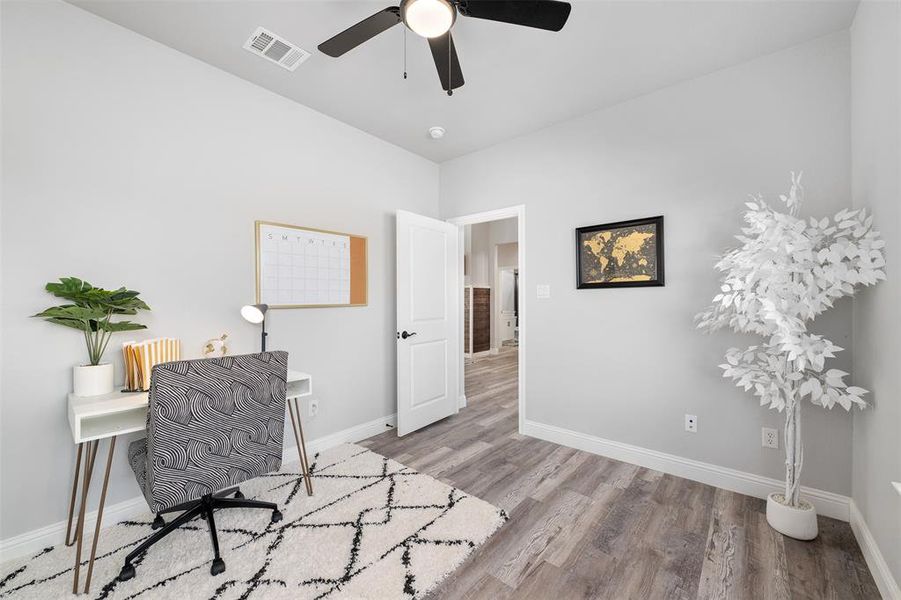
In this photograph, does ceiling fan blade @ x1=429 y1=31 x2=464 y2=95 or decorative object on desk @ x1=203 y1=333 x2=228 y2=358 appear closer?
ceiling fan blade @ x1=429 y1=31 x2=464 y2=95

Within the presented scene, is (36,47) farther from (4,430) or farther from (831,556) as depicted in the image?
(831,556)

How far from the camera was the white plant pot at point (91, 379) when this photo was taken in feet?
6.03

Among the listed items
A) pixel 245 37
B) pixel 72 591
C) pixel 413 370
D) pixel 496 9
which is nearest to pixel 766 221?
pixel 496 9

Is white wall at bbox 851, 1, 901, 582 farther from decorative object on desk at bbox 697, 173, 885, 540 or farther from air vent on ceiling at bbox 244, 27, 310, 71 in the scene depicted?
air vent on ceiling at bbox 244, 27, 310, 71

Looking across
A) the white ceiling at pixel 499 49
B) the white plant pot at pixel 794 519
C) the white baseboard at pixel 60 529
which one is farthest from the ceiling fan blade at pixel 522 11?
the white baseboard at pixel 60 529

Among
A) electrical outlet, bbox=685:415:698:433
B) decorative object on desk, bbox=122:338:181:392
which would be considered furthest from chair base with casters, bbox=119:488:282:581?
electrical outlet, bbox=685:415:698:433

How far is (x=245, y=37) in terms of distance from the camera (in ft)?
7.06

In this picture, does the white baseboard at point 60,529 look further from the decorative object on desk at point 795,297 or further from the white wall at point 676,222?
the decorative object on desk at point 795,297

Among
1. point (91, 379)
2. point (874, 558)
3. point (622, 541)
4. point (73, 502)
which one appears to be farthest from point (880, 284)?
point (73, 502)

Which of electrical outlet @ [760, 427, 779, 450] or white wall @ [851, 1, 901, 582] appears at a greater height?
white wall @ [851, 1, 901, 582]

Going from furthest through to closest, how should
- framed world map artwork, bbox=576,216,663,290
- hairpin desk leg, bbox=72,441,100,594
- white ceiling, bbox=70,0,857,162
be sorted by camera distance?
framed world map artwork, bbox=576,216,663,290, white ceiling, bbox=70,0,857,162, hairpin desk leg, bbox=72,441,100,594

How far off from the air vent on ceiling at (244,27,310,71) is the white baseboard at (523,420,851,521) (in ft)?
10.5

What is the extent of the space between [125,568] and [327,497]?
925mm

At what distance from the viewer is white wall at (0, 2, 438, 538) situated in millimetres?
1794
